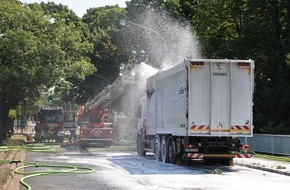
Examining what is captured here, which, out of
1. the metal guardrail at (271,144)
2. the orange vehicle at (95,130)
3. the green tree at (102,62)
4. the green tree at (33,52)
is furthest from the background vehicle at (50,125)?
the metal guardrail at (271,144)

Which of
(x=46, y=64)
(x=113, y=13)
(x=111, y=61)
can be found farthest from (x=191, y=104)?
(x=113, y=13)

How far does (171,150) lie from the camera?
901 inches

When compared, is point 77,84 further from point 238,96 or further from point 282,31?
point 238,96

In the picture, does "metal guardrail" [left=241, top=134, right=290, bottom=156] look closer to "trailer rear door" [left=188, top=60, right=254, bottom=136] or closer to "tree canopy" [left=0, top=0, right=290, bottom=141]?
"tree canopy" [left=0, top=0, right=290, bottom=141]

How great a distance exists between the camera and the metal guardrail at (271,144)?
29.4 meters

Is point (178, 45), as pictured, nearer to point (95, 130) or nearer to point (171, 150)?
point (95, 130)

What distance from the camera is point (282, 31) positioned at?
4272cm

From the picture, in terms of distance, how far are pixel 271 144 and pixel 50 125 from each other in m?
22.9

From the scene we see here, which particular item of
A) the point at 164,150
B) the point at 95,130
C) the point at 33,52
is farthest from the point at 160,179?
the point at 33,52

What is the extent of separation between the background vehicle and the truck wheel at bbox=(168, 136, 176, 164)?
85.2 ft

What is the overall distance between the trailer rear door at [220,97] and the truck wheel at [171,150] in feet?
7.06

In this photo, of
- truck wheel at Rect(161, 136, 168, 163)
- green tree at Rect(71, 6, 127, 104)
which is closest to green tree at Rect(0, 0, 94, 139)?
truck wheel at Rect(161, 136, 168, 163)

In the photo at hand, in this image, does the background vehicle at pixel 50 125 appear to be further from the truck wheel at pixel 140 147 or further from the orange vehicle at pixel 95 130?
the truck wheel at pixel 140 147

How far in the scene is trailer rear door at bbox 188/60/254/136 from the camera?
20.6m
